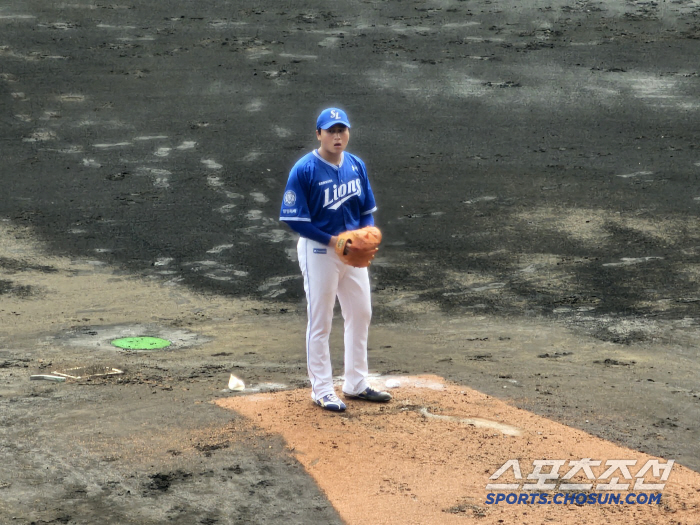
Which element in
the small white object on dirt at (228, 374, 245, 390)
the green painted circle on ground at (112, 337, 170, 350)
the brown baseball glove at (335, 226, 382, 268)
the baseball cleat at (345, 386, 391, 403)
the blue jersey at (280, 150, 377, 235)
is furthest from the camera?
the green painted circle on ground at (112, 337, 170, 350)

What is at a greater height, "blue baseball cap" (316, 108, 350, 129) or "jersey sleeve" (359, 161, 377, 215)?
"blue baseball cap" (316, 108, 350, 129)

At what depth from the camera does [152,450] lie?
5.64m

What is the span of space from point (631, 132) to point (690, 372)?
320 inches

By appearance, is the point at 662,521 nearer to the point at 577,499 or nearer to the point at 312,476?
the point at 577,499

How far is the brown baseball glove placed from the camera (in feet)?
19.7

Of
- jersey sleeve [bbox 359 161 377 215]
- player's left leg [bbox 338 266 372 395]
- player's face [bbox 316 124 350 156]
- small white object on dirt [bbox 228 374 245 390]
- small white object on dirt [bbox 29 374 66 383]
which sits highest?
player's face [bbox 316 124 350 156]

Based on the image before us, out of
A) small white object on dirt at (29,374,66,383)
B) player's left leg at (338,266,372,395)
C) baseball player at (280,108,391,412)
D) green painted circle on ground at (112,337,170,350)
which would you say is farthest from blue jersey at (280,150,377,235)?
green painted circle on ground at (112,337,170,350)

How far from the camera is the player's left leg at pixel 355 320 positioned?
6344 millimetres

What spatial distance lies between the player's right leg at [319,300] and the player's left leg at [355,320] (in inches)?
4.2

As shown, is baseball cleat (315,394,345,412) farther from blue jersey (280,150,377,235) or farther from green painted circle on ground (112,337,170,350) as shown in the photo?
green painted circle on ground (112,337,170,350)

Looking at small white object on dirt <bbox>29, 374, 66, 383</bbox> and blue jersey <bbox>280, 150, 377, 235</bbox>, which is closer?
blue jersey <bbox>280, 150, 377, 235</bbox>

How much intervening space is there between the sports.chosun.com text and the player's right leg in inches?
66.5

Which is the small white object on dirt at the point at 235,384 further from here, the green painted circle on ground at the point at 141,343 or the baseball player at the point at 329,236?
the green painted circle on ground at the point at 141,343

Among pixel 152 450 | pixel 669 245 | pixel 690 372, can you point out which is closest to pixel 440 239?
pixel 669 245
